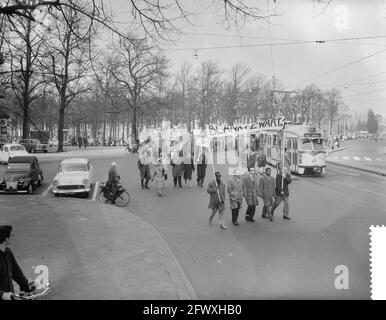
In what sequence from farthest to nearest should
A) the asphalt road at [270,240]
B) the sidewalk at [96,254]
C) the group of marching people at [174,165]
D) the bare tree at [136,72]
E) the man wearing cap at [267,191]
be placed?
1. the group of marching people at [174,165]
2. the man wearing cap at [267,191]
3. the bare tree at [136,72]
4. the sidewalk at [96,254]
5. the asphalt road at [270,240]

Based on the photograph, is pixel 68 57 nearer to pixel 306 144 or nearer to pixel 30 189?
pixel 30 189

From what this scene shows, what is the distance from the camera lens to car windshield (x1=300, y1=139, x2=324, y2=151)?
76.8 ft

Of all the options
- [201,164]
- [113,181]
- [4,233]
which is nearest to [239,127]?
[113,181]

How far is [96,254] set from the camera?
25.2 ft

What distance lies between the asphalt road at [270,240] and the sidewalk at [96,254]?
18.3 inches

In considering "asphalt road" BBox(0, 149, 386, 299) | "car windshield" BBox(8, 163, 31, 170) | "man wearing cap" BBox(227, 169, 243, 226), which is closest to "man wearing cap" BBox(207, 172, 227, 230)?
"man wearing cap" BBox(227, 169, 243, 226)

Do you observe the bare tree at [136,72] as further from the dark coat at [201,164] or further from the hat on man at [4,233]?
the dark coat at [201,164]

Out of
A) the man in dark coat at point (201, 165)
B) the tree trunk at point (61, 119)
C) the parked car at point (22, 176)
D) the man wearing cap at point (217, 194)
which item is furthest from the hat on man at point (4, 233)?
the man in dark coat at point (201, 165)

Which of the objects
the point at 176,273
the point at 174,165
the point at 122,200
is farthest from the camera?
the point at 174,165

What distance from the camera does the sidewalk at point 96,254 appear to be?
5898 mm

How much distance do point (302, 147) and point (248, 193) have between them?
13.0 metres

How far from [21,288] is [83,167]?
10.9 metres

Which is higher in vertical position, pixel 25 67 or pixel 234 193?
pixel 25 67

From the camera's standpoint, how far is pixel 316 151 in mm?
23156
